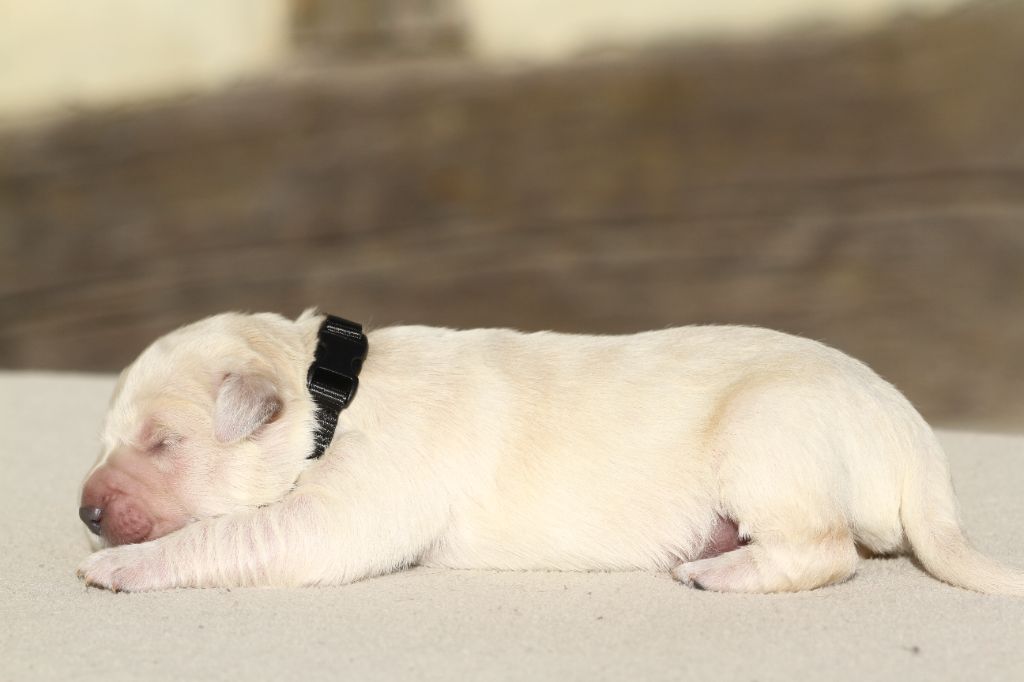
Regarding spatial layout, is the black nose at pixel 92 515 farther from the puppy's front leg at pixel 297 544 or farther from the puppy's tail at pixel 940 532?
the puppy's tail at pixel 940 532

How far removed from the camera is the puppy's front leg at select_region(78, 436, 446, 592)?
3.04 meters

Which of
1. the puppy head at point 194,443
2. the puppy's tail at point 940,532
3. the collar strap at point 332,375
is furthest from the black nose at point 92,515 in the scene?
the puppy's tail at point 940,532

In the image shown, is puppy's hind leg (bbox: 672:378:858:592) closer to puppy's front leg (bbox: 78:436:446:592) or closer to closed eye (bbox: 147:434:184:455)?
puppy's front leg (bbox: 78:436:446:592)

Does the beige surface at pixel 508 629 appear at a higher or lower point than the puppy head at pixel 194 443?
lower

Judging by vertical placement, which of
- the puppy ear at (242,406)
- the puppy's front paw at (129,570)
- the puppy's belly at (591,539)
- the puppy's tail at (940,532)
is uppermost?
the puppy ear at (242,406)

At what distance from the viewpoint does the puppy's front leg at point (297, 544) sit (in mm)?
3045

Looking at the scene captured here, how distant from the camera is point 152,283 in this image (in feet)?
23.2

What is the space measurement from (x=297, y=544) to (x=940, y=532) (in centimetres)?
161

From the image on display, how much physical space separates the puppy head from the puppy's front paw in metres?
0.10

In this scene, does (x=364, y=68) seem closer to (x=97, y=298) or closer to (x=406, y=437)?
(x=97, y=298)

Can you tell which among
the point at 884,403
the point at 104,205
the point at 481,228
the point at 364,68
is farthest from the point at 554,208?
the point at 884,403

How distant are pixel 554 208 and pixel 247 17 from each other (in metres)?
2.11

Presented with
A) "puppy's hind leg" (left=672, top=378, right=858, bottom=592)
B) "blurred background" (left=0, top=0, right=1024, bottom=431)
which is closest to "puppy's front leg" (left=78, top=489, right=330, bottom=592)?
"puppy's hind leg" (left=672, top=378, right=858, bottom=592)

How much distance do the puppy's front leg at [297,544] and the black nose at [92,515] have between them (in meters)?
0.10
